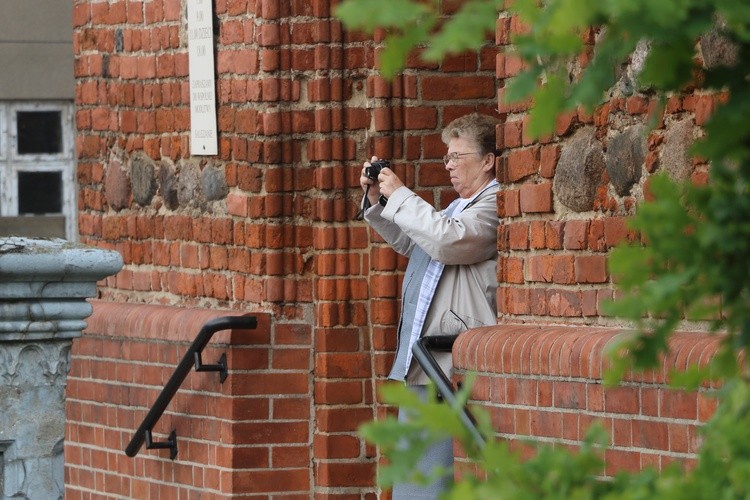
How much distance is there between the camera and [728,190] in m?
1.60

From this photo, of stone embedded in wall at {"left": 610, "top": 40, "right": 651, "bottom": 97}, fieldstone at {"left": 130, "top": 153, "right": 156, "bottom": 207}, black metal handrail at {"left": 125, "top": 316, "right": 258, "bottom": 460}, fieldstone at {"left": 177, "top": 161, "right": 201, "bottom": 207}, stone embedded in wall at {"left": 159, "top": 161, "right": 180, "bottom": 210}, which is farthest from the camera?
fieldstone at {"left": 130, "top": 153, "right": 156, "bottom": 207}

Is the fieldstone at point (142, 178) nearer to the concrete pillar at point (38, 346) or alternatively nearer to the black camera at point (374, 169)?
the black camera at point (374, 169)

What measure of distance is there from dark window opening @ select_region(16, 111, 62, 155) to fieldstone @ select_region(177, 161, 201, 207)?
274 centimetres

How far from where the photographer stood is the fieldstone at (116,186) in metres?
7.17

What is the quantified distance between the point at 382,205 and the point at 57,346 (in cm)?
154

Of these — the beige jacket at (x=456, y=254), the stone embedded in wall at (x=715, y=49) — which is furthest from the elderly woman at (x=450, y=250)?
the stone embedded in wall at (x=715, y=49)

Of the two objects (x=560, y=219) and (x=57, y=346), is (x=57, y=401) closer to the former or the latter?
(x=57, y=346)

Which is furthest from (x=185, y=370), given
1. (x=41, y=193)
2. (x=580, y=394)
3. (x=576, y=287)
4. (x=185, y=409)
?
(x=41, y=193)

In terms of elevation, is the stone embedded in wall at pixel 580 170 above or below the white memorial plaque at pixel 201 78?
below

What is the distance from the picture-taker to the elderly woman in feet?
17.0

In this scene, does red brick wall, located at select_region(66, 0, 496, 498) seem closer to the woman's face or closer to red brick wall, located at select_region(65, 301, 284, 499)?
red brick wall, located at select_region(65, 301, 284, 499)

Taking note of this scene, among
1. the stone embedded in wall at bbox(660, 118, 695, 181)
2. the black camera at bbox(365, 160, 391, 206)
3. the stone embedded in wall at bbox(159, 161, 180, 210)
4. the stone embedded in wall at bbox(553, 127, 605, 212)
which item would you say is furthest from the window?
the stone embedded in wall at bbox(660, 118, 695, 181)

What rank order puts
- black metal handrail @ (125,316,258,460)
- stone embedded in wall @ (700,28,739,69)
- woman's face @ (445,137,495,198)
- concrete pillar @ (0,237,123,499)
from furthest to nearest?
black metal handrail @ (125,316,258,460) → woman's face @ (445,137,495,198) → concrete pillar @ (0,237,123,499) → stone embedded in wall @ (700,28,739,69)

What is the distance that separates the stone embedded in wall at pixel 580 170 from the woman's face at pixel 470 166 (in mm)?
852
